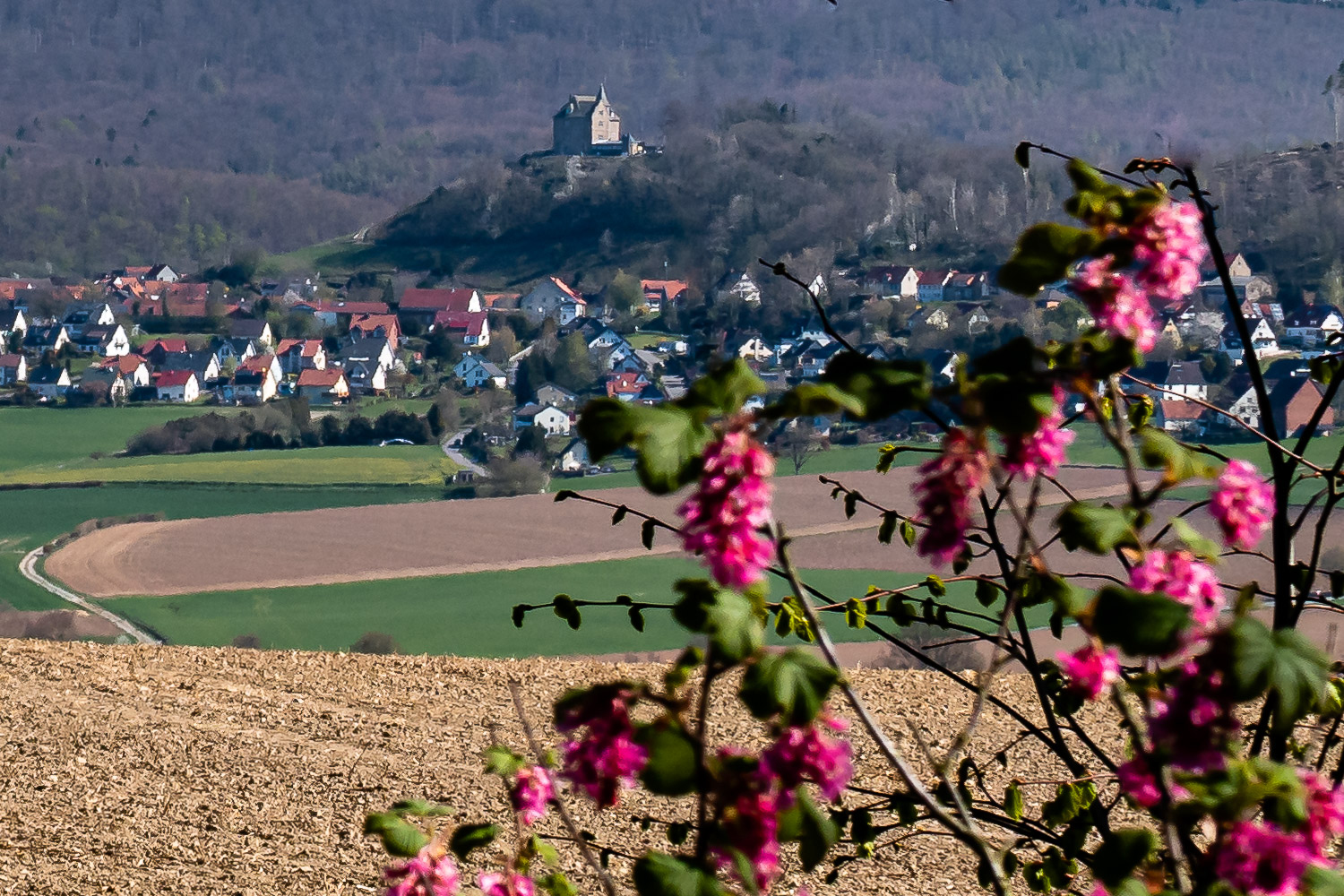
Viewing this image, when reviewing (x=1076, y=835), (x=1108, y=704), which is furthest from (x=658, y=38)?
(x=1076, y=835)

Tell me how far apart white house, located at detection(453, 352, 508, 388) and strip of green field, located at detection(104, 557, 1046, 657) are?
130 inches

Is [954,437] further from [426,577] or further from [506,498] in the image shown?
[506,498]

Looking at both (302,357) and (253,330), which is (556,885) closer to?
(302,357)

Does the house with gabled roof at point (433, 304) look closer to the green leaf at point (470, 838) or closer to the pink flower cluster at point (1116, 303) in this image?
the green leaf at point (470, 838)

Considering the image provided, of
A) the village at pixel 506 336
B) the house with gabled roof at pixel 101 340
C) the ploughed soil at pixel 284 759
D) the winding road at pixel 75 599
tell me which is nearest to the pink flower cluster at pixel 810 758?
the ploughed soil at pixel 284 759

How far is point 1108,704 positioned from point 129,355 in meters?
10.4

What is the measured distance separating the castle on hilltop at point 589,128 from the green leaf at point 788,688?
14.2 m

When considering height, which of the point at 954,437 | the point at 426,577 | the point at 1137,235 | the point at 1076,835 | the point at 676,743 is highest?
the point at 1137,235

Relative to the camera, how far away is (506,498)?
949cm

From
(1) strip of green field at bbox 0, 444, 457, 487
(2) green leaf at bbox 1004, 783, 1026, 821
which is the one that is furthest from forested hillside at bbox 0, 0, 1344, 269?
(2) green leaf at bbox 1004, 783, 1026, 821

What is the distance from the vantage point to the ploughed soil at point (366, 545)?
8.30m

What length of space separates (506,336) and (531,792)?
434 inches

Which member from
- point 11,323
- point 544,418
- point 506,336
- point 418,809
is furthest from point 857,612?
point 11,323

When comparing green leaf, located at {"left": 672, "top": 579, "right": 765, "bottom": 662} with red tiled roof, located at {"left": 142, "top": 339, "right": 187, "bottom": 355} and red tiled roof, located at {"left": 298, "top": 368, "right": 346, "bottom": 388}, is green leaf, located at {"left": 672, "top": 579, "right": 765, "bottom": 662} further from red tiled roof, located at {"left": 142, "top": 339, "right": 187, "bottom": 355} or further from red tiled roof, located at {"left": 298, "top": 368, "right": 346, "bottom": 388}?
red tiled roof, located at {"left": 142, "top": 339, "right": 187, "bottom": 355}
